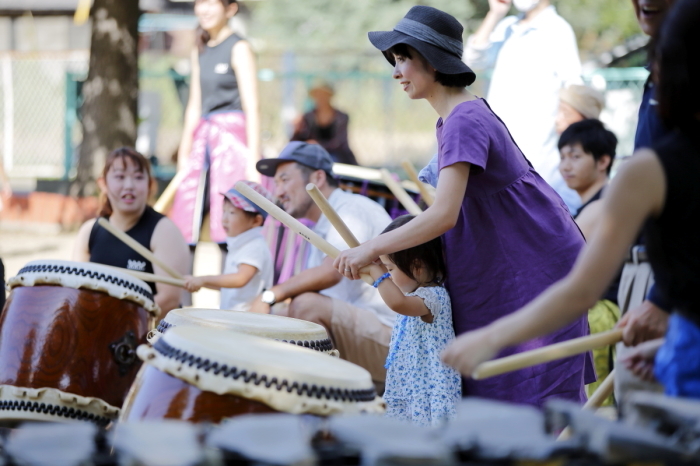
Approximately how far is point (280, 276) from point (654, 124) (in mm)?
2457

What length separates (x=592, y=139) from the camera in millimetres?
4043

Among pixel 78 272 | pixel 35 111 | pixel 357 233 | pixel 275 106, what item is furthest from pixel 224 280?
pixel 35 111

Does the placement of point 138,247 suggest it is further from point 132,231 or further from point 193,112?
point 193,112

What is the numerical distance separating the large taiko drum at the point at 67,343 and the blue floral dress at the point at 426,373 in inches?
39.2

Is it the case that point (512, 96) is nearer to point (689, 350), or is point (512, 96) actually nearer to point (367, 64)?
point (689, 350)

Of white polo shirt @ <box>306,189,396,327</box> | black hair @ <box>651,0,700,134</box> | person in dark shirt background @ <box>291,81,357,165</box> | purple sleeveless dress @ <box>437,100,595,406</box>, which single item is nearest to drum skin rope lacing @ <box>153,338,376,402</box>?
purple sleeveless dress @ <box>437,100,595,406</box>

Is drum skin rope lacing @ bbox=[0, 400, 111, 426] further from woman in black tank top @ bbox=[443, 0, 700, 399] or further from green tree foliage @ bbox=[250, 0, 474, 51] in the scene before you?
green tree foliage @ bbox=[250, 0, 474, 51]

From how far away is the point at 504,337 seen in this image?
5.35 feet

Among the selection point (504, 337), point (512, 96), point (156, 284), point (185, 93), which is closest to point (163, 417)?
point (504, 337)

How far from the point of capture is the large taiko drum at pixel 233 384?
2.03m

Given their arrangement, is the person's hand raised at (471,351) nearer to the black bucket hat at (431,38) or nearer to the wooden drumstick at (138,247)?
the black bucket hat at (431,38)

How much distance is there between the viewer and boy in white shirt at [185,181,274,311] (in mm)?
4047

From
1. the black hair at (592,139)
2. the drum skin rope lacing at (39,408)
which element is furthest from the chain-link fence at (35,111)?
the drum skin rope lacing at (39,408)

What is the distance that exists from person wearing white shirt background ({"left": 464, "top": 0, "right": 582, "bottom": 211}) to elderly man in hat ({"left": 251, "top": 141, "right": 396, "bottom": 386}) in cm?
→ 102
